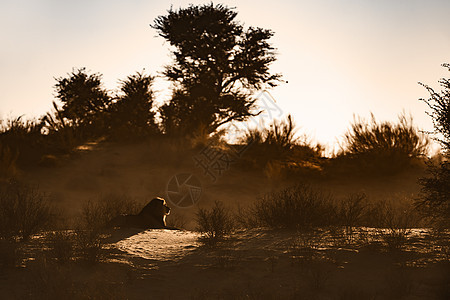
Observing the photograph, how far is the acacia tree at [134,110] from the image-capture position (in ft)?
→ 75.4

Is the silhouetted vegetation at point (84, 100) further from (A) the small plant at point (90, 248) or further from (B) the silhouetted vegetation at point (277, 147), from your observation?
(A) the small plant at point (90, 248)

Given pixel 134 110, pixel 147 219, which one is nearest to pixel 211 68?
pixel 134 110

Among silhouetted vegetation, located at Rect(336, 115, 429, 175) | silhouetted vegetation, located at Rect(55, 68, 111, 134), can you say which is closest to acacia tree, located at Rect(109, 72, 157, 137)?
silhouetted vegetation, located at Rect(55, 68, 111, 134)

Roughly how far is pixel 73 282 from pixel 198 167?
1354cm

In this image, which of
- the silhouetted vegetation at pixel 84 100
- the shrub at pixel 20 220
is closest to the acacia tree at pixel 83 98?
the silhouetted vegetation at pixel 84 100

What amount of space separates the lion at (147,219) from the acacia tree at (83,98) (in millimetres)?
13990

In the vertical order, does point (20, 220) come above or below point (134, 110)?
below

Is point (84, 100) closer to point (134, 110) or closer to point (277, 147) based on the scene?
point (134, 110)

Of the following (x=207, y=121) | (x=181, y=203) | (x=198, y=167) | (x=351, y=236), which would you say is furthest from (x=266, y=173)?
(x=351, y=236)

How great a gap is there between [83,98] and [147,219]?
1584cm

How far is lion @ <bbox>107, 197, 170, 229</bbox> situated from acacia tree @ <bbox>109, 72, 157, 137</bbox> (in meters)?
12.5

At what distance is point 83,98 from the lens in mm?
24641

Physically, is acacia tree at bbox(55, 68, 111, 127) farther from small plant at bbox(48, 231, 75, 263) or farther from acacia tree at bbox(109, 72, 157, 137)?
small plant at bbox(48, 231, 75, 263)

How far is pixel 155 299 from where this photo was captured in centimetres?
535
